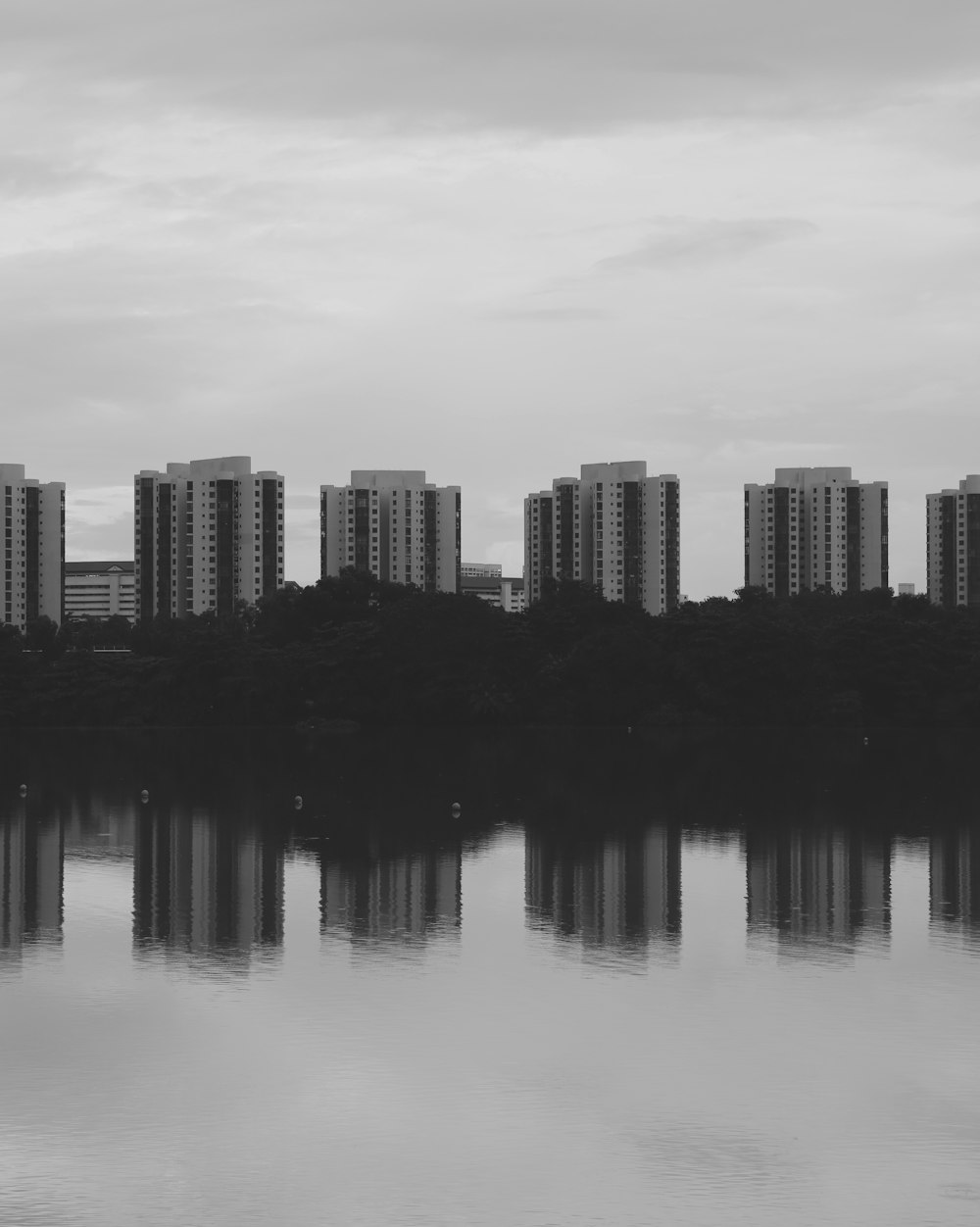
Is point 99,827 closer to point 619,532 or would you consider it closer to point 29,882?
point 29,882

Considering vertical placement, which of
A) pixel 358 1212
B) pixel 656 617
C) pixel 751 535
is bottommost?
pixel 358 1212

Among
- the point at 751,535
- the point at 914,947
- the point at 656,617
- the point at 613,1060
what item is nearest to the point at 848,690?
the point at 656,617

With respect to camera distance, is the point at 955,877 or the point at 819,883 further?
the point at 955,877

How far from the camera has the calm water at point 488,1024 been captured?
24.3 ft

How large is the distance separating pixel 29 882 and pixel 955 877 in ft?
32.1

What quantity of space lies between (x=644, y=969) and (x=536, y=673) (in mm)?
49802

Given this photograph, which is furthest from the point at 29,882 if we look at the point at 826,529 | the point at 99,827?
the point at 826,529

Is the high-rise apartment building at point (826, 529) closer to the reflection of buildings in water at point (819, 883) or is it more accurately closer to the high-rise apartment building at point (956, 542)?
the high-rise apartment building at point (956, 542)

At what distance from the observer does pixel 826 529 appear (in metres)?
98.8

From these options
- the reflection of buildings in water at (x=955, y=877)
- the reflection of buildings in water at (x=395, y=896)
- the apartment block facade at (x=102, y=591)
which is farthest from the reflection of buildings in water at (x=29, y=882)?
the apartment block facade at (x=102, y=591)

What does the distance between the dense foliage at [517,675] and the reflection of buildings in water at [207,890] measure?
126 feet

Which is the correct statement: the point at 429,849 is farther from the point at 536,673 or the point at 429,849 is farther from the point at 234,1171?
the point at 536,673

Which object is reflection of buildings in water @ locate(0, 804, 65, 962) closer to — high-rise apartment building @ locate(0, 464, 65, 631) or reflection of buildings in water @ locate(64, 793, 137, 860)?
reflection of buildings in water @ locate(64, 793, 137, 860)

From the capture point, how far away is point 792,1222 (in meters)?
6.95
